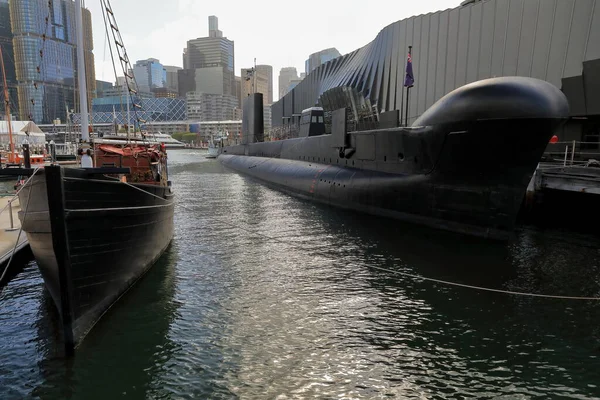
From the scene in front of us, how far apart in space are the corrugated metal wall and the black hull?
2392 cm

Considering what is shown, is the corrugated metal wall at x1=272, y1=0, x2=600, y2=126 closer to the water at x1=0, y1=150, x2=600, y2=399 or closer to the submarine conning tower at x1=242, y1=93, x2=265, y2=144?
the submarine conning tower at x1=242, y1=93, x2=265, y2=144

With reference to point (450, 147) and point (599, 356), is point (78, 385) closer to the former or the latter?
point (599, 356)

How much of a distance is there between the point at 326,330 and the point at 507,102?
9.45 metres

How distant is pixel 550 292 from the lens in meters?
9.48

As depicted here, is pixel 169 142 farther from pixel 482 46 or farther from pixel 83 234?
pixel 83 234

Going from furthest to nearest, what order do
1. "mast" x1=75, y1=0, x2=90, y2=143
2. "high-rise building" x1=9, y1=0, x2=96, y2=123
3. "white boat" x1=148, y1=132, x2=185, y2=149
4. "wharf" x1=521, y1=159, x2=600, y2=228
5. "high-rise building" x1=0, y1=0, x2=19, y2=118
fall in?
"white boat" x1=148, y1=132, x2=185, y2=149, "high-rise building" x1=0, y1=0, x2=19, y2=118, "wharf" x1=521, y1=159, x2=600, y2=228, "high-rise building" x1=9, y1=0, x2=96, y2=123, "mast" x1=75, y1=0, x2=90, y2=143

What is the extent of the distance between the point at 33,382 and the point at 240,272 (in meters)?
5.57

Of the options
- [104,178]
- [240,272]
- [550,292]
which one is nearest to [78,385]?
[104,178]

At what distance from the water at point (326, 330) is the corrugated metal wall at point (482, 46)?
568 inches

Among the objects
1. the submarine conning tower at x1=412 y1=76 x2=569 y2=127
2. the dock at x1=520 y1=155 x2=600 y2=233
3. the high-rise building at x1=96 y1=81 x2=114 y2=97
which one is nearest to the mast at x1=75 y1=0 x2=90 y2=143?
the submarine conning tower at x1=412 y1=76 x2=569 y2=127

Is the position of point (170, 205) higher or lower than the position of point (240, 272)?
higher

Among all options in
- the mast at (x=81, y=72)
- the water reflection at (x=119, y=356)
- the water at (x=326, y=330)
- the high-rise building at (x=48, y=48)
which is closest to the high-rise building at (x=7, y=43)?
the high-rise building at (x=48, y=48)

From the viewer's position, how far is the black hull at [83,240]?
22.0 ft

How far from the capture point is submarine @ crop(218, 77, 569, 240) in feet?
40.4
